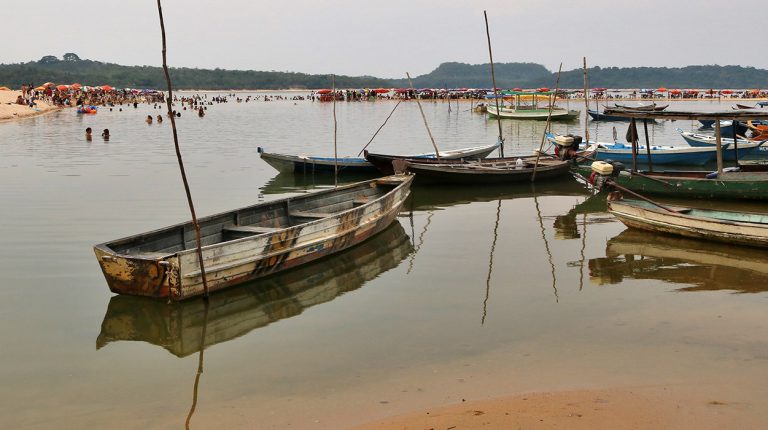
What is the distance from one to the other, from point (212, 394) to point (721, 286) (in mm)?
7656

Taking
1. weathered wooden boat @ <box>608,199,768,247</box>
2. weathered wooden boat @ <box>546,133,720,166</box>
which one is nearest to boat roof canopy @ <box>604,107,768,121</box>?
weathered wooden boat @ <box>608,199,768,247</box>

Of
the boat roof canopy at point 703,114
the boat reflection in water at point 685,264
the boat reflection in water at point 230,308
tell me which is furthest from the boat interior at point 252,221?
the boat roof canopy at point 703,114

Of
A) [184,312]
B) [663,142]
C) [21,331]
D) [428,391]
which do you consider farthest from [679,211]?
[663,142]

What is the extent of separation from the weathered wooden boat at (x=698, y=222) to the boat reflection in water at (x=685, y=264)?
21 cm

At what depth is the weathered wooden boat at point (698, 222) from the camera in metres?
11.8

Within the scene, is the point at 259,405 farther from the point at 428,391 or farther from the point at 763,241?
the point at 763,241

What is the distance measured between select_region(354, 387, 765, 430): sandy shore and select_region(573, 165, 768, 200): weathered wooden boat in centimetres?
1030

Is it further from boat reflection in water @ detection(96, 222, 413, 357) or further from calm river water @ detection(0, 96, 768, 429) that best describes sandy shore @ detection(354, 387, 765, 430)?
boat reflection in water @ detection(96, 222, 413, 357)

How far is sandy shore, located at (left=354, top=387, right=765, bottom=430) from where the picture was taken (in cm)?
577

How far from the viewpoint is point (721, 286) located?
10.3 m

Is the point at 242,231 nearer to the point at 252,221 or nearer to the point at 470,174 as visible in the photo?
the point at 252,221

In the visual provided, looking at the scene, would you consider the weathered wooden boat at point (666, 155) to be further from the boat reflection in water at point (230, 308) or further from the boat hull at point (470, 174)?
the boat reflection in water at point (230, 308)

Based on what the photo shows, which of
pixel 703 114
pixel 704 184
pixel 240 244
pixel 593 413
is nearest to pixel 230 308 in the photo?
pixel 240 244

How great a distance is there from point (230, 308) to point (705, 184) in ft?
40.5
